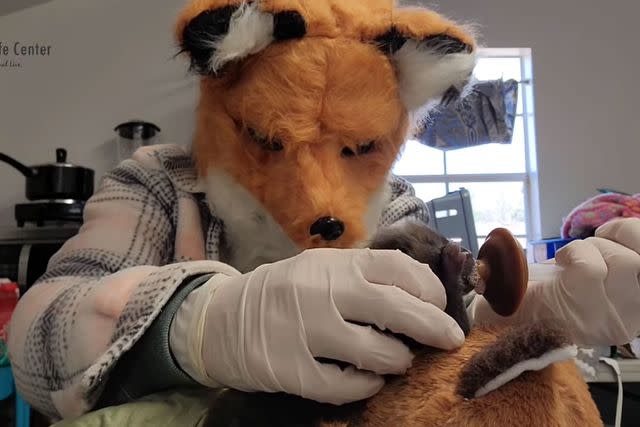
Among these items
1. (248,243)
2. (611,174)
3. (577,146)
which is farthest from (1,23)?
(611,174)

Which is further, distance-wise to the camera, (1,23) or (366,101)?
(1,23)

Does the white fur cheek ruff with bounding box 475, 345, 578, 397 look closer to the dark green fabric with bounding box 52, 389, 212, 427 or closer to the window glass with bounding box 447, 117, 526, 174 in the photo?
the dark green fabric with bounding box 52, 389, 212, 427

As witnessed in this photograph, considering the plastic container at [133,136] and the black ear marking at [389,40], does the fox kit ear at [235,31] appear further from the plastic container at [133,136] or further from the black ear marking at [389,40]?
the plastic container at [133,136]

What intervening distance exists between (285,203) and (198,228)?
0.17 metres

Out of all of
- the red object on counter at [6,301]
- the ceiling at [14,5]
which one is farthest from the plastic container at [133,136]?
the red object on counter at [6,301]

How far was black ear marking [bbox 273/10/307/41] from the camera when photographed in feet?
2.01

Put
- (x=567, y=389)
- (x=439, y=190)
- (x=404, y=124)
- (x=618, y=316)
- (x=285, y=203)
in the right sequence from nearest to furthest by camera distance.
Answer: (x=567, y=389), (x=618, y=316), (x=285, y=203), (x=404, y=124), (x=439, y=190)

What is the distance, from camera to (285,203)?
617mm

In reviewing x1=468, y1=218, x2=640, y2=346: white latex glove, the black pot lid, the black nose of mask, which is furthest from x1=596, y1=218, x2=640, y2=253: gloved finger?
the black pot lid

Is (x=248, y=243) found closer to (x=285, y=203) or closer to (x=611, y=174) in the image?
(x=285, y=203)

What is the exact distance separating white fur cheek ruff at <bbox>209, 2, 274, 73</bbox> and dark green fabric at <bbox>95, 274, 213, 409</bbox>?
28 centimetres

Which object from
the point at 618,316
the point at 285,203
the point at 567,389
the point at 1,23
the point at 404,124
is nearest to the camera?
the point at 567,389

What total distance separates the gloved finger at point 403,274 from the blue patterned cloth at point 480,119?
2.33 metres

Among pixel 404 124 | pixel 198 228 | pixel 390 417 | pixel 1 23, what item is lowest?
pixel 390 417
